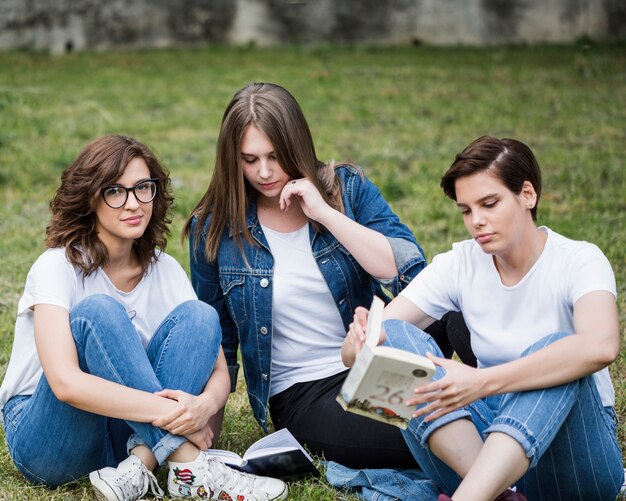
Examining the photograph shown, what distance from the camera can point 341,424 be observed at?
3496mm

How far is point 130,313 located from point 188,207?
3.78 m

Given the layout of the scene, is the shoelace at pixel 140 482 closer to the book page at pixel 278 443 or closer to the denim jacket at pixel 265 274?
the book page at pixel 278 443

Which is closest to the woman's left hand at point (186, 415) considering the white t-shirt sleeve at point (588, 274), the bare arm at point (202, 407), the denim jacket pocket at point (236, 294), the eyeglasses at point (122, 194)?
the bare arm at point (202, 407)

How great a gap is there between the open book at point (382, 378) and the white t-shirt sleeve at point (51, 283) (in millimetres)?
1022

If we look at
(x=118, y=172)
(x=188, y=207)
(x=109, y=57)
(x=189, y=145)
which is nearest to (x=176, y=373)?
(x=118, y=172)

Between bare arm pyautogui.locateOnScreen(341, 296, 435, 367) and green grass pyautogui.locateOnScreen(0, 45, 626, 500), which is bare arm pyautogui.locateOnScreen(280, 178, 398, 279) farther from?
green grass pyautogui.locateOnScreen(0, 45, 626, 500)

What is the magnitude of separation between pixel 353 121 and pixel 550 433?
7.71 metres

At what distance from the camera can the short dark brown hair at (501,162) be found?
3.01m

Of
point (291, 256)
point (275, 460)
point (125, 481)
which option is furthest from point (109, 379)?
point (291, 256)

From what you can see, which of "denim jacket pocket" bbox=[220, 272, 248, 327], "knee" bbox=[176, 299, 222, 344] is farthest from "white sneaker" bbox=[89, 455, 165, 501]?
"denim jacket pocket" bbox=[220, 272, 248, 327]

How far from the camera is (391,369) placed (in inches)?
106

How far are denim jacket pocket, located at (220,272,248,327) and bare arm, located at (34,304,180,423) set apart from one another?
610 mm

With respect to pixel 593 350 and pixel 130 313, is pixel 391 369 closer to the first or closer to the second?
pixel 593 350

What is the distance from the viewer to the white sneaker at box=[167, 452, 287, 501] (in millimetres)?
3236
